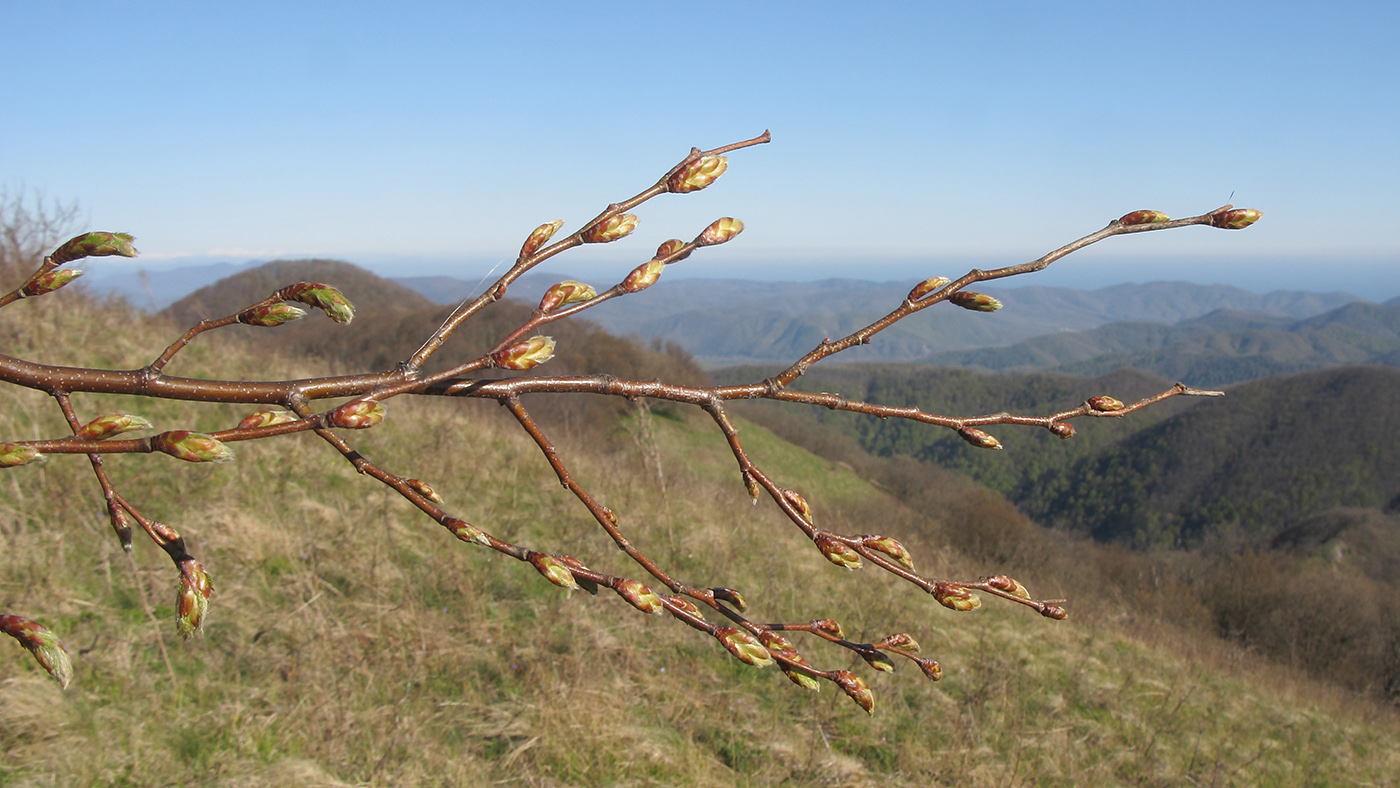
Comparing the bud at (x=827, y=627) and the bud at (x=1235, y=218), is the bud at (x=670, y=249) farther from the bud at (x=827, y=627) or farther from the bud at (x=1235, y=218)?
the bud at (x=1235, y=218)

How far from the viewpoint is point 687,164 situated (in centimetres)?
104

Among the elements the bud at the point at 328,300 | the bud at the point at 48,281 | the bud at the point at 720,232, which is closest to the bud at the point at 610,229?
the bud at the point at 720,232

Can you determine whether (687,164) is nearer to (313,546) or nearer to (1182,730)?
(313,546)

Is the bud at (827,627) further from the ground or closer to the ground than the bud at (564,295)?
closer to the ground

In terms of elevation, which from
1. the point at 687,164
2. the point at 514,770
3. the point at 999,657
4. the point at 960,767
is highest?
the point at 687,164

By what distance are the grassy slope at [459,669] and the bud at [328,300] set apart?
3.01 meters

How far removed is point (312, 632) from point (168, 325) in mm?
10452

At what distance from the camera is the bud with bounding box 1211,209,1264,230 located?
977mm

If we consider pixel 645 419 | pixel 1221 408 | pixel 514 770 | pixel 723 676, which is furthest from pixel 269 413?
pixel 1221 408

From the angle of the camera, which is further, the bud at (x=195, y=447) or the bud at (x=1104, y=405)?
the bud at (x=1104, y=405)

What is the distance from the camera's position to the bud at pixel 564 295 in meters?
0.98

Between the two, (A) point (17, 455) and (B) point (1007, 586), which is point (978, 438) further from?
(A) point (17, 455)

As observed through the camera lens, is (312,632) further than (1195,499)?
No

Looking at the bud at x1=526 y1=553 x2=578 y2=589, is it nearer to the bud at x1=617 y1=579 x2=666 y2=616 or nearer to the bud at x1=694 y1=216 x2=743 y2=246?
the bud at x1=617 y1=579 x2=666 y2=616
